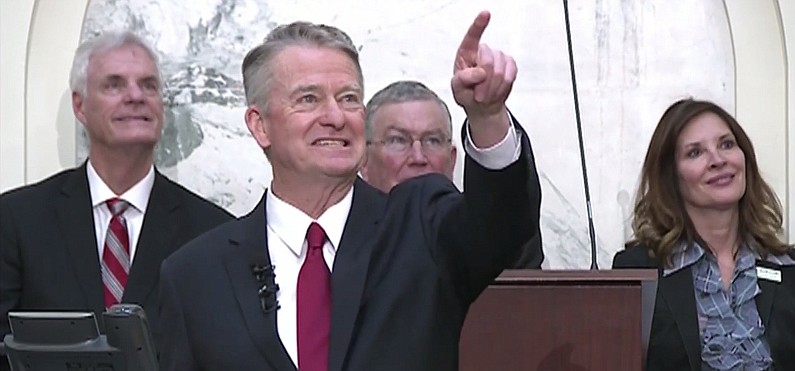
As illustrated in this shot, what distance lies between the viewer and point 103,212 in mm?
3682

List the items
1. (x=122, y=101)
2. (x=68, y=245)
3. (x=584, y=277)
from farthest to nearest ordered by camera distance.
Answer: (x=122, y=101) → (x=68, y=245) → (x=584, y=277)

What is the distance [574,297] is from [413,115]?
1.37m

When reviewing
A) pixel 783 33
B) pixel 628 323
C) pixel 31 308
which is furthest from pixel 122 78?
pixel 783 33

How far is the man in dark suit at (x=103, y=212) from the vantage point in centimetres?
349

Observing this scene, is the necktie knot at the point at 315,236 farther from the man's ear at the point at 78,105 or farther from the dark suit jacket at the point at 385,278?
the man's ear at the point at 78,105

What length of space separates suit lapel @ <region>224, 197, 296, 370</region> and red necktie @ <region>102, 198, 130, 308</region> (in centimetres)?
109

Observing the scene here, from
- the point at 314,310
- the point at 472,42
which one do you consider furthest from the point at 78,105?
the point at 472,42


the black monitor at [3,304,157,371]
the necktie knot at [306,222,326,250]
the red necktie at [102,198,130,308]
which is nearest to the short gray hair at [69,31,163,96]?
the red necktie at [102,198,130,308]

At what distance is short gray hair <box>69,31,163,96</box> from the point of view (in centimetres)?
384

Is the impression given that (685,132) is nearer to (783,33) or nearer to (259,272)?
(783,33)

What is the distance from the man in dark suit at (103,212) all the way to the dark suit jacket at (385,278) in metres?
0.93

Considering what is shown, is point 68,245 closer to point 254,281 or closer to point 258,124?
point 258,124

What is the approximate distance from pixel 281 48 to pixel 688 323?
5.27ft

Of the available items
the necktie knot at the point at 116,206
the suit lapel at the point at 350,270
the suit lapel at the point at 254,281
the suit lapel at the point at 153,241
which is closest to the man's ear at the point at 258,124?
the suit lapel at the point at 254,281
